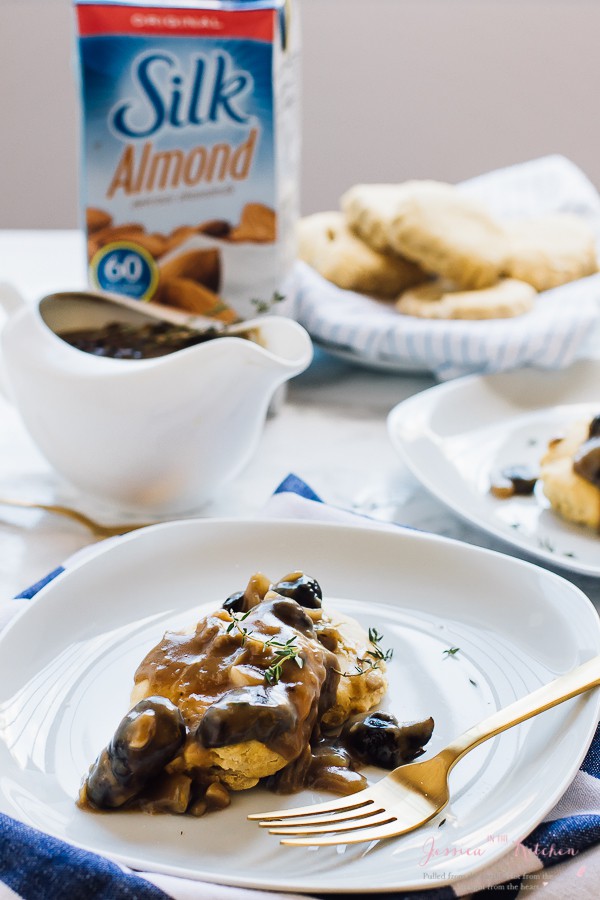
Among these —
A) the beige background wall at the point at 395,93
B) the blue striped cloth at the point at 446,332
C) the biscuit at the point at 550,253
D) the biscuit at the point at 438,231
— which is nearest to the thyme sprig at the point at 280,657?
the blue striped cloth at the point at 446,332

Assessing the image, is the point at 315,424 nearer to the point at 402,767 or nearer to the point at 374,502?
the point at 374,502

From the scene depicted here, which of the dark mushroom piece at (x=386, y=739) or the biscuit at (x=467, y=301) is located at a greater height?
the dark mushroom piece at (x=386, y=739)

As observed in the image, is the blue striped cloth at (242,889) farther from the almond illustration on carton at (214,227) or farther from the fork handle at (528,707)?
the almond illustration on carton at (214,227)

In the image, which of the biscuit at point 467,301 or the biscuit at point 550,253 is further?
the biscuit at point 550,253

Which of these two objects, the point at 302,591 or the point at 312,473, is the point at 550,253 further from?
the point at 302,591

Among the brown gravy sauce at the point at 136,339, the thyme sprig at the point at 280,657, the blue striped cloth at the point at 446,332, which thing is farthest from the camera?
the blue striped cloth at the point at 446,332

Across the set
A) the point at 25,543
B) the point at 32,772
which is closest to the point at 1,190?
the point at 25,543
